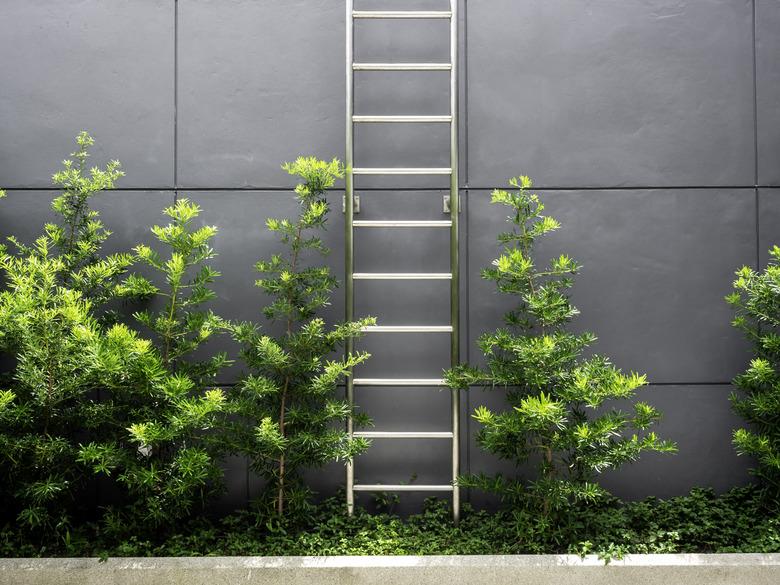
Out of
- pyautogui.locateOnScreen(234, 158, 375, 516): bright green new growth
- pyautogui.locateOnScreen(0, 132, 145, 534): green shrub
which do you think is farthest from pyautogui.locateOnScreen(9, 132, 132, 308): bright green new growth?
pyautogui.locateOnScreen(234, 158, 375, 516): bright green new growth

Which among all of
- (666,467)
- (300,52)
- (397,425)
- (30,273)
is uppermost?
(300,52)

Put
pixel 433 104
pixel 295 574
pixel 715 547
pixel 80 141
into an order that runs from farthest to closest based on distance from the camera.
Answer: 1. pixel 433 104
2. pixel 80 141
3. pixel 715 547
4. pixel 295 574

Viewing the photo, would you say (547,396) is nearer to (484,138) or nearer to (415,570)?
(415,570)

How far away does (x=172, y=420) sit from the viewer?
2.50m

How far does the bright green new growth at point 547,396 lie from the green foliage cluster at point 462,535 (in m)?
0.17

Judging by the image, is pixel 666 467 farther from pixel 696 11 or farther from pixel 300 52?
pixel 300 52

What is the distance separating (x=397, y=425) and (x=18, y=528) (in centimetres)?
Result: 175

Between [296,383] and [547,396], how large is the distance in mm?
1112

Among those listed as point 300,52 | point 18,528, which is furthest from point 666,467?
point 18,528

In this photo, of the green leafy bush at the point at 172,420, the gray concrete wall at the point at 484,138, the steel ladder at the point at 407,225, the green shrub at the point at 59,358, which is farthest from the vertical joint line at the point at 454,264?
the green shrub at the point at 59,358

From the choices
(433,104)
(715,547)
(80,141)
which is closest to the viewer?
(715,547)

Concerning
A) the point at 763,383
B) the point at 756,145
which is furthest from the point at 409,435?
the point at 756,145

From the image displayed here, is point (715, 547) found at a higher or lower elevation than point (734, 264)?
lower

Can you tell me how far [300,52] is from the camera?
323 centimetres
